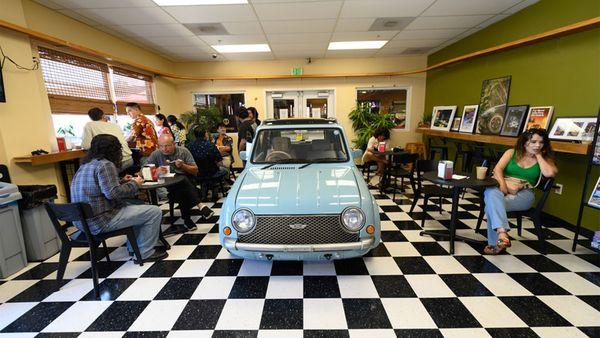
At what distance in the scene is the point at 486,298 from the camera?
82.0 inches

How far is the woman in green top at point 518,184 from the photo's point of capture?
8.76 ft

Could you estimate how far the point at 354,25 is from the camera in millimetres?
4613

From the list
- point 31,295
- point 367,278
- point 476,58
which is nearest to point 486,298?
point 367,278

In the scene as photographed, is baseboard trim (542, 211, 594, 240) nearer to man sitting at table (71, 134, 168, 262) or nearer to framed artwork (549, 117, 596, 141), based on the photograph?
framed artwork (549, 117, 596, 141)

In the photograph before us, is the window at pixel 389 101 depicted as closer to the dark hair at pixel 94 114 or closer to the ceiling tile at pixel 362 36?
the ceiling tile at pixel 362 36

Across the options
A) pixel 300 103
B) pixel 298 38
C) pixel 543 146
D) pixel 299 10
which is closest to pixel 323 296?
pixel 543 146

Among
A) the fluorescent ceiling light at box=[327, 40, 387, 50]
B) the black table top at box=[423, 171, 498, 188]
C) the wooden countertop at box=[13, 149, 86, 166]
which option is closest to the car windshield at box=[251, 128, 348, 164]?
the black table top at box=[423, 171, 498, 188]

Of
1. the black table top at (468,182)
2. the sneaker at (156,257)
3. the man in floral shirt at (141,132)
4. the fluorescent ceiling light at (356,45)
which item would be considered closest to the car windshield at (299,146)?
the black table top at (468,182)

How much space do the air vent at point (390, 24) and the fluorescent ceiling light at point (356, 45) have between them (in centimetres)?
85

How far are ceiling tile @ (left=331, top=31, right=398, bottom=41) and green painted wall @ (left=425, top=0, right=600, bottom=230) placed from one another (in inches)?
69.7

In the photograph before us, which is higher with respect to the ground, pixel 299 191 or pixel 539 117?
pixel 539 117

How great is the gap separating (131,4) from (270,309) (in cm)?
429

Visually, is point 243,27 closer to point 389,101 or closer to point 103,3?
point 103,3

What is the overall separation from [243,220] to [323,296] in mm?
919
